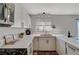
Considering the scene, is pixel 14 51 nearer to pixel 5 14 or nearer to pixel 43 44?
pixel 5 14

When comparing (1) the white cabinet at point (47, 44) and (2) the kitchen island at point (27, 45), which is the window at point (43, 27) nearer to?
(1) the white cabinet at point (47, 44)

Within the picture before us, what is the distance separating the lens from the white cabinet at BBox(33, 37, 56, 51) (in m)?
3.74

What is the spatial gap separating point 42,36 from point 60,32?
726 millimetres

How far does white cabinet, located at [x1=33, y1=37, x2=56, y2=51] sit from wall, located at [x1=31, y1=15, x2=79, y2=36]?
543mm

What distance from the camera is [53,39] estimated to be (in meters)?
3.75

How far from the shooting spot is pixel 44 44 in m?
3.76

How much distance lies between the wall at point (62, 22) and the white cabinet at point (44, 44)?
1.78 ft

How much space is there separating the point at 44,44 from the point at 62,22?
0.97m

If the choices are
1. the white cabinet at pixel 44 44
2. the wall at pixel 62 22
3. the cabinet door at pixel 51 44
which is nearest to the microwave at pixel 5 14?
the wall at pixel 62 22

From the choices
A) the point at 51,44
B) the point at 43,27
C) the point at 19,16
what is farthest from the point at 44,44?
the point at 19,16

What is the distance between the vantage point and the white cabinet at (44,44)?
374 cm
